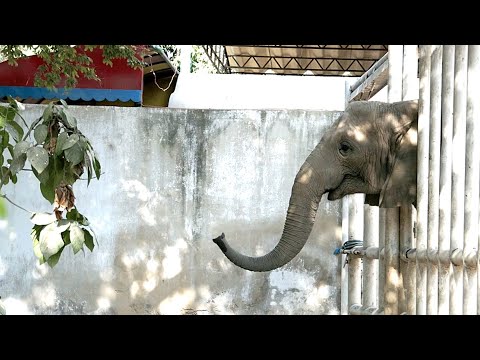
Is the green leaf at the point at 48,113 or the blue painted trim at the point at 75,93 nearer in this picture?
the green leaf at the point at 48,113

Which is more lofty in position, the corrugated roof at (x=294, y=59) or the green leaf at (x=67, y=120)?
the corrugated roof at (x=294, y=59)

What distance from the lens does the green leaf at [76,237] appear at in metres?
2.04

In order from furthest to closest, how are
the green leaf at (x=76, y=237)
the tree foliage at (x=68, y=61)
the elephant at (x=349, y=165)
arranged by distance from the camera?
the tree foliage at (x=68, y=61)
the elephant at (x=349, y=165)
the green leaf at (x=76, y=237)

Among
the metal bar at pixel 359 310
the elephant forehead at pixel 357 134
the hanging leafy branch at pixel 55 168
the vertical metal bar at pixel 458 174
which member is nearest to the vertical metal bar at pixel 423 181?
the vertical metal bar at pixel 458 174

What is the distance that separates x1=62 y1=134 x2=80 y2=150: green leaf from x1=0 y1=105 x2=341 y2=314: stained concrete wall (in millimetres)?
6399

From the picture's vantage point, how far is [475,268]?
2.99m

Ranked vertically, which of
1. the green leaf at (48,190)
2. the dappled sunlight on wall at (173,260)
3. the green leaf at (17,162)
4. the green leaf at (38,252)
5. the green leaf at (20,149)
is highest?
the green leaf at (20,149)

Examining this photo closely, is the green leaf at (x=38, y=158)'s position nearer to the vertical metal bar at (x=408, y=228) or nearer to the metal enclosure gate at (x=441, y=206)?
the metal enclosure gate at (x=441, y=206)

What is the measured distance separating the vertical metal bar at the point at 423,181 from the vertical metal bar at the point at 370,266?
175 cm

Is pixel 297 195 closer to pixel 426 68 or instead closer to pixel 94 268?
pixel 426 68

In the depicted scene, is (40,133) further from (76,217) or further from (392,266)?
(392,266)

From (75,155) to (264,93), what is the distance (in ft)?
28.4

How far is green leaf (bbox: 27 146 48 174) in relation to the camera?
2.09 m
